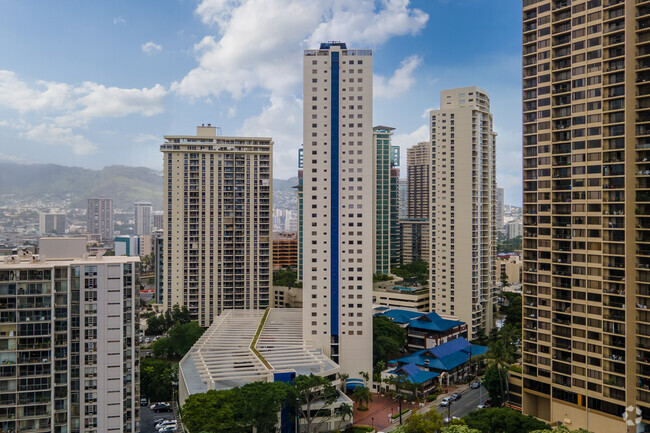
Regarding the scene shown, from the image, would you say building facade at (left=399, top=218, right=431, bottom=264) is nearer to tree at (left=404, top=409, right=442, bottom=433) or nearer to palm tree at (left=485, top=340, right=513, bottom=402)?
palm tree at (left=485, top=340, right=513, bottom=402)

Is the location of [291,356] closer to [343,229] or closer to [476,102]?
[343,229]

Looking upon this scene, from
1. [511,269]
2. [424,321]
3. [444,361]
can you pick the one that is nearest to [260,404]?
[444,361]

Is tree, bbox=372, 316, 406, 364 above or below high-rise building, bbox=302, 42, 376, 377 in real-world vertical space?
below

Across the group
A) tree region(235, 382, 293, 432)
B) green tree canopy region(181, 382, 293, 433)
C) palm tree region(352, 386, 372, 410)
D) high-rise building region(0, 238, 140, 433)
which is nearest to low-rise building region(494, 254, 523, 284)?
palm tree region(352, 386, 372, 410)

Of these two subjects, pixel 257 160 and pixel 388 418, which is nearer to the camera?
pixel 388 418

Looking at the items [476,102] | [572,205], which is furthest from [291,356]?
[476,102]

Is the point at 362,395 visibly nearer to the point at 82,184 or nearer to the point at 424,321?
the point at 424,321

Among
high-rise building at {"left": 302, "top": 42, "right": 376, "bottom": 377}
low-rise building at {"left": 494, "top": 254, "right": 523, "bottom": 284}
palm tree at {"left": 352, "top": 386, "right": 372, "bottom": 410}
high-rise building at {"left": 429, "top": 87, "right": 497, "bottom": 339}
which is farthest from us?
low-rise building at {"left": 494, "top": 254, "right": 523, "bottom": 284}

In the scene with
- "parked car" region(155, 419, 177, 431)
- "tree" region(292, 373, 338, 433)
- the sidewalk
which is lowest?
the sidewalk
